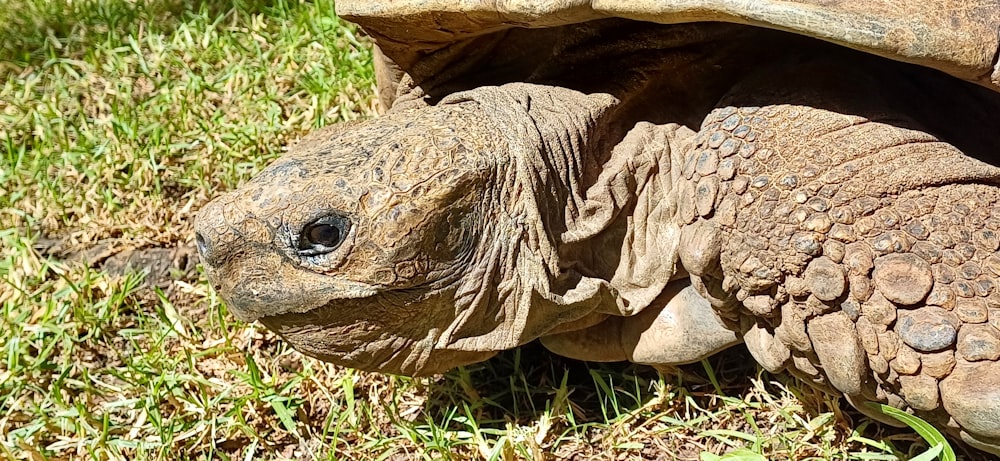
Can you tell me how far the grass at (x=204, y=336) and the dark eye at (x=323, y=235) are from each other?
56cm

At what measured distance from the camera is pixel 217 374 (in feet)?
7.06

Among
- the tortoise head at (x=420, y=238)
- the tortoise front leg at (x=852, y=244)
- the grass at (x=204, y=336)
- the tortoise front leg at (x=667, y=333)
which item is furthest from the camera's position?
the grass at (x=204, y=336)

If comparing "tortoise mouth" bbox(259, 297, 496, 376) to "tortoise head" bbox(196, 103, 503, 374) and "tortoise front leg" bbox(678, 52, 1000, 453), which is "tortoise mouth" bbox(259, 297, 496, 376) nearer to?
"tortoise head" bbox(196, 103, 503, 374)

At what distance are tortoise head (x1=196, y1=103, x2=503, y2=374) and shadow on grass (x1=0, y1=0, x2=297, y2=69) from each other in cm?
193

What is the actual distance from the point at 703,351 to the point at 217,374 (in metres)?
1.20

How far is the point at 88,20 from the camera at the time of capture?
3445mm

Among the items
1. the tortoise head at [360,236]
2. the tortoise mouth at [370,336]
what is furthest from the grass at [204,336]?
the tortoise head at [360,236]

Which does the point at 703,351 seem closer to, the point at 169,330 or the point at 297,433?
the point at 297,433

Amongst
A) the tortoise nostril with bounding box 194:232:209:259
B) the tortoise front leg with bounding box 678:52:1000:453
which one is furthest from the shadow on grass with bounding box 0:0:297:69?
the tortoise front leg with bounding box 678:52:1000:453

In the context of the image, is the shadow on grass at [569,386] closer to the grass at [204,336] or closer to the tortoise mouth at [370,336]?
the grass at [204,336]

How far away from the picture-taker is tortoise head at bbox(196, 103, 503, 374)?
1.45 meters

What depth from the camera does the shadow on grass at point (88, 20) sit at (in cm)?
333

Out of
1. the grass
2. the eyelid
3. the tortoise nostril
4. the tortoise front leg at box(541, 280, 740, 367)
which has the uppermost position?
the eyelid

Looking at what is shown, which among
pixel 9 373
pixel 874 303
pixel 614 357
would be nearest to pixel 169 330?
pixel 9 373
